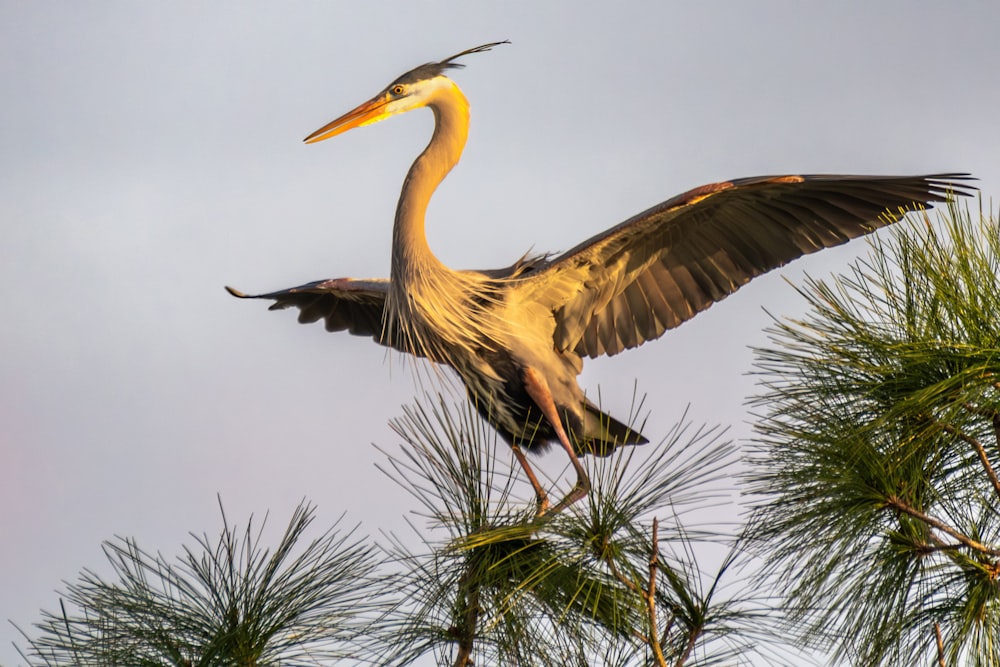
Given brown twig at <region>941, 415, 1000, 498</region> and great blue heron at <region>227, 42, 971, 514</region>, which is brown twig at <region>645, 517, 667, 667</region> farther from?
great blue heron at <region>227, 42, 971, 514</region>

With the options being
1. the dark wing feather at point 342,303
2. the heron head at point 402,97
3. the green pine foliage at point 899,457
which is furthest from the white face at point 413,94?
the green pine foliage at point 899,457

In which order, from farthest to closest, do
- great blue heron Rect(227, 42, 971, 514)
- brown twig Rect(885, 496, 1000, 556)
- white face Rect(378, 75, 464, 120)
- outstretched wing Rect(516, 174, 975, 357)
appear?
white face Rect(378, 75, 464, 120) < great blue heron Rect(227, 42, 971, 514) < outstretched wing Rect(516, 174, 975, 357) < brown twig Rect(885, 496, 1000, 556)

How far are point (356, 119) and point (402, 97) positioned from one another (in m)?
0.20

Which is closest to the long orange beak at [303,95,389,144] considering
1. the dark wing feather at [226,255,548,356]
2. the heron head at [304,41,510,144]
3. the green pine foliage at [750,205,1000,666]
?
the heron head at [304,41,510,144]

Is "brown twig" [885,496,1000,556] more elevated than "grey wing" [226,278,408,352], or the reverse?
"grey wing" [226,278,408,352]

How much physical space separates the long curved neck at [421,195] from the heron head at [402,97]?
0.43 ft

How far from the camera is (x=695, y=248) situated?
4.32 meters

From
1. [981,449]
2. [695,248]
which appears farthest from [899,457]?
[695,248]

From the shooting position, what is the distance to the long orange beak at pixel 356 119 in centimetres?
462

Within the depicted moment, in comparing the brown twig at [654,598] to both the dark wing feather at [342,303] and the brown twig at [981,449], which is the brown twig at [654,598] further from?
the dark wing feather at [342,303]

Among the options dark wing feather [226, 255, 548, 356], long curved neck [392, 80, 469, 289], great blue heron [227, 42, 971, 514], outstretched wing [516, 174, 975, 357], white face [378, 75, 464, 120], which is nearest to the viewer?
outstretched wing [516, 174, 975, 357]

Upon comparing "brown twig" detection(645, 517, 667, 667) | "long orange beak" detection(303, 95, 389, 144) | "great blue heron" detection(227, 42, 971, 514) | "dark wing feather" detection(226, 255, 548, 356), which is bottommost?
"brown twig" detection(645, 517, 667, 667)

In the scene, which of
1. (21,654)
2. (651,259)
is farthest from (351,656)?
(651,259)

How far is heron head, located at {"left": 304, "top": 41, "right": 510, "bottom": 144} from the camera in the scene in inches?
180
